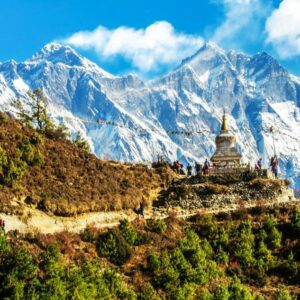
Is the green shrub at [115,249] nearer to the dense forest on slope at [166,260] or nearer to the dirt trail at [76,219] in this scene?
the dense forest on slope at [166,260]

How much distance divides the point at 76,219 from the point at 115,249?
5.75m

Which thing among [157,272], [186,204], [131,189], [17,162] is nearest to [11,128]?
[17,162]

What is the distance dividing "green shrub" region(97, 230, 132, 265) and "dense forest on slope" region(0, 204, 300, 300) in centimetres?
7

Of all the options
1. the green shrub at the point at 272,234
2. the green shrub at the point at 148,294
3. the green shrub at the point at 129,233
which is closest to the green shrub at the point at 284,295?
→ the green shrub at the point at 272,234

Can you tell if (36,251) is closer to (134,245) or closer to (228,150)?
(134,245)

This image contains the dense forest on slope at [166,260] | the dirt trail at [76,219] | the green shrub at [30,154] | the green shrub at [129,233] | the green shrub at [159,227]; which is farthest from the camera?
the green shrub at [30,154]

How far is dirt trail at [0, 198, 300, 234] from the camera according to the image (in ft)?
146

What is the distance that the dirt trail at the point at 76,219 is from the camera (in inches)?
1753

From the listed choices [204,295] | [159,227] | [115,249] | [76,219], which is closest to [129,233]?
[115,249]

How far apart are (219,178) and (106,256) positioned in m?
21.3

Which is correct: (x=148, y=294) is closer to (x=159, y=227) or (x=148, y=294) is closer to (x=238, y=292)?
(x=238, y=292)

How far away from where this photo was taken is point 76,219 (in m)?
49.6

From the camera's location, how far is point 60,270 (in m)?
38.1

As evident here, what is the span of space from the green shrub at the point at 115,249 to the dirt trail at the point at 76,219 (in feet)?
9.35
